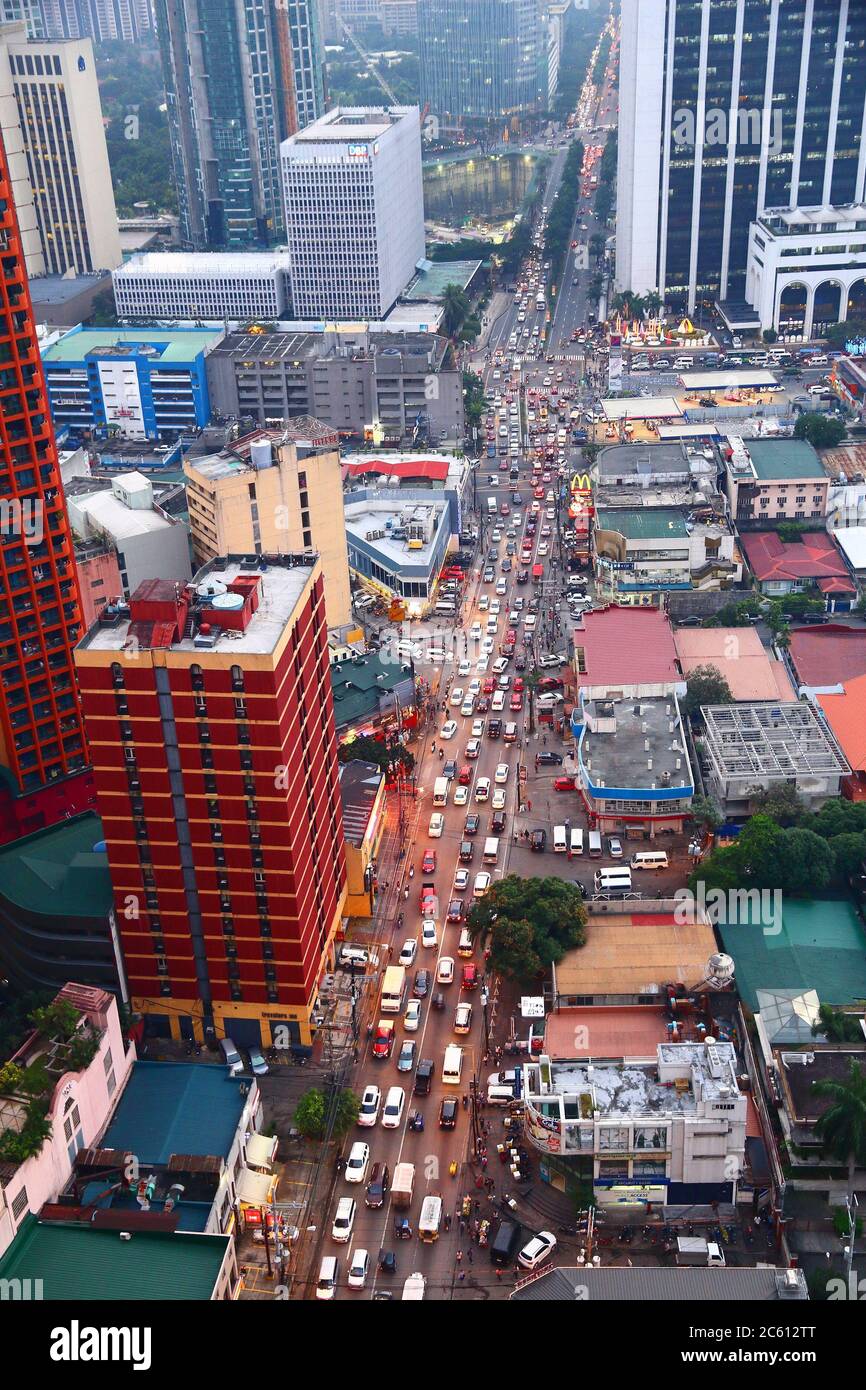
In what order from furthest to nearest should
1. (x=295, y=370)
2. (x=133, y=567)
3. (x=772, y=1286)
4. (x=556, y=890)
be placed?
1. (x=295, y=370)
2. (x=133, y=567)
3. (x=556, y=890)
4. (x=772, y=1286)

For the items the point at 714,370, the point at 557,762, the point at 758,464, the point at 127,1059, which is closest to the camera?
the point at 127,1059

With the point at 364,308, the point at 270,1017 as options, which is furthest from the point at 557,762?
the point at 364,308

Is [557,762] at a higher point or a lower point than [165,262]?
lower

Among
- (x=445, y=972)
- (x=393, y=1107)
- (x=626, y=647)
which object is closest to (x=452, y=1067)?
(x=393, y=1107)

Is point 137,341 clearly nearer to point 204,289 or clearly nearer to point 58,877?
point 204,289

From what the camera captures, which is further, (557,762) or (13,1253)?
(557,762)

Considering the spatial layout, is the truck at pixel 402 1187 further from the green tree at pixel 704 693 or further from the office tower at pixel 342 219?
the office tower at pixel 342 219

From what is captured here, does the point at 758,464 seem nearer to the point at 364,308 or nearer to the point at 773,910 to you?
the point at 773,910
